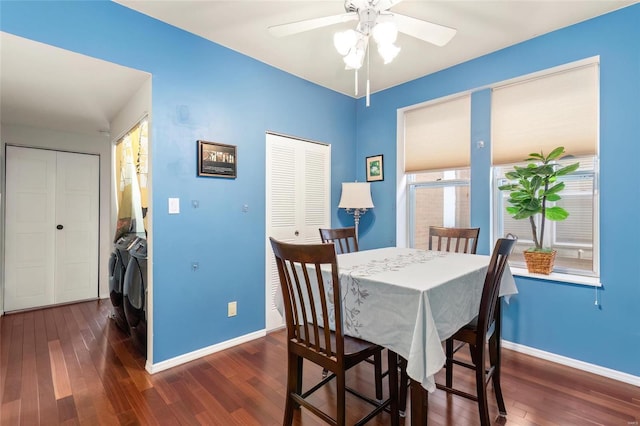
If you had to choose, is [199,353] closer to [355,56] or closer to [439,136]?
[355,56]

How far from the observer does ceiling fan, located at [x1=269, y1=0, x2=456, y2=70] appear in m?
1.65

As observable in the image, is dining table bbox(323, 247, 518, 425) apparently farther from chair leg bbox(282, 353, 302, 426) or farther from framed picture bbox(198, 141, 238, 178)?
framed picture bbox(198, 141, 238, 178)

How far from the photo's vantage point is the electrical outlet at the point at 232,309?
2.71 metres

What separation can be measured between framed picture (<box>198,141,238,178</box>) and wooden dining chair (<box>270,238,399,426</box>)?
132 cm

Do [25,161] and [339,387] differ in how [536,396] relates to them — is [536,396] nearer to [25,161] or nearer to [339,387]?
[339,387]

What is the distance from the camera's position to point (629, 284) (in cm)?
213

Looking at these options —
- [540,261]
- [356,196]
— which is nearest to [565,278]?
[540,261]

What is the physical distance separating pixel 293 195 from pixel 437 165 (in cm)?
161

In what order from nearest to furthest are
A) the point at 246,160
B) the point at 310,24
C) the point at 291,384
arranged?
the point at 291,384, the point at 310,24, the point at 246,160

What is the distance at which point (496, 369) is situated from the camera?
179 cm

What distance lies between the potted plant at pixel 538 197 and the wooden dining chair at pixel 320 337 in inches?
68.6

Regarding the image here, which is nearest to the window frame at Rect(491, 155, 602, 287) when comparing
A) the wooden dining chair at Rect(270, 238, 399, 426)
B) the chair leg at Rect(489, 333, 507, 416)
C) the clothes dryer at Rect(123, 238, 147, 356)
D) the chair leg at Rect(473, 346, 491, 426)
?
the chair leg at Rect(489, 333, 507, 416)

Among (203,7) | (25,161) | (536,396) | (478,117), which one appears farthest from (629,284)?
(25,161)

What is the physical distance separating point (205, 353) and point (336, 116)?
2910 mm
